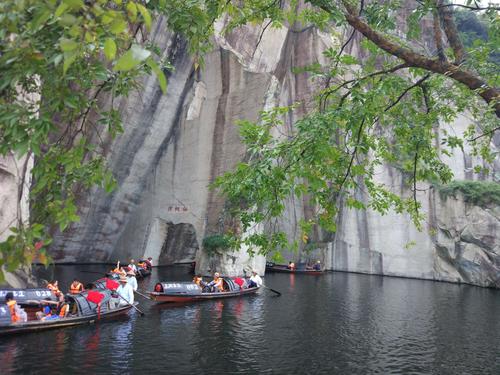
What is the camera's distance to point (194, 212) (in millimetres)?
30312

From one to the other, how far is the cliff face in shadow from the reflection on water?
8.92 metres

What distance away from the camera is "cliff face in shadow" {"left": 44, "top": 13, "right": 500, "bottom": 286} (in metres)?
27.7

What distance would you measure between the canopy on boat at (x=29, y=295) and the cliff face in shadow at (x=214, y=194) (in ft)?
44.9

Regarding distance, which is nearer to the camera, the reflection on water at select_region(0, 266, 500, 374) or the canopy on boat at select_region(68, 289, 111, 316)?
the reflection on water at select_region(0, 266, 500, 374)

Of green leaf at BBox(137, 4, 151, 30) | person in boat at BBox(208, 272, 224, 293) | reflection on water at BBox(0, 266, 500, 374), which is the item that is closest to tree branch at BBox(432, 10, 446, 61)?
green leaf at BBox(137, 4, 151, 30)

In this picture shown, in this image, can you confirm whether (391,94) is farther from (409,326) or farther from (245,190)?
(409,326)

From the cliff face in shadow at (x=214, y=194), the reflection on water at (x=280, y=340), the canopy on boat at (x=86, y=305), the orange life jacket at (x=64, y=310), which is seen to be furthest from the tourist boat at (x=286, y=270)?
the orange life jacket at (x=64, y=310)

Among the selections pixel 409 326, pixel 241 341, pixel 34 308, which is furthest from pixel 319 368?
pixel 34 308

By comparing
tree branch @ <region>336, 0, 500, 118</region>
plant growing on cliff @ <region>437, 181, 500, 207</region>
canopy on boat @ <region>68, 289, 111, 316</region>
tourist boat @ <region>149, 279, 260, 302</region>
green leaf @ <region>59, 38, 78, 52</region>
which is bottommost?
canopy on boat @ <region>68, 289, 111, 316</region>

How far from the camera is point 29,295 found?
1388cm

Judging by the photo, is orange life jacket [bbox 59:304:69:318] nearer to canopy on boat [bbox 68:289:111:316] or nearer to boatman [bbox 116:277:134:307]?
canopy on boat [bbox 68:289:111:316]

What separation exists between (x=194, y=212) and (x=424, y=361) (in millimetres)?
21387

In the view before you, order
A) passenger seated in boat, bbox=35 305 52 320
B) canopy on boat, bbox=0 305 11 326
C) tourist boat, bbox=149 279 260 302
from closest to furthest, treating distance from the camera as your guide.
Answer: canopy on boat, bbox=0 305 11 326
passenger seated in boat, bbox=35 305 52 320
tourist boat, bbox=149 279 260 302

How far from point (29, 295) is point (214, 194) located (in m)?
16.5
